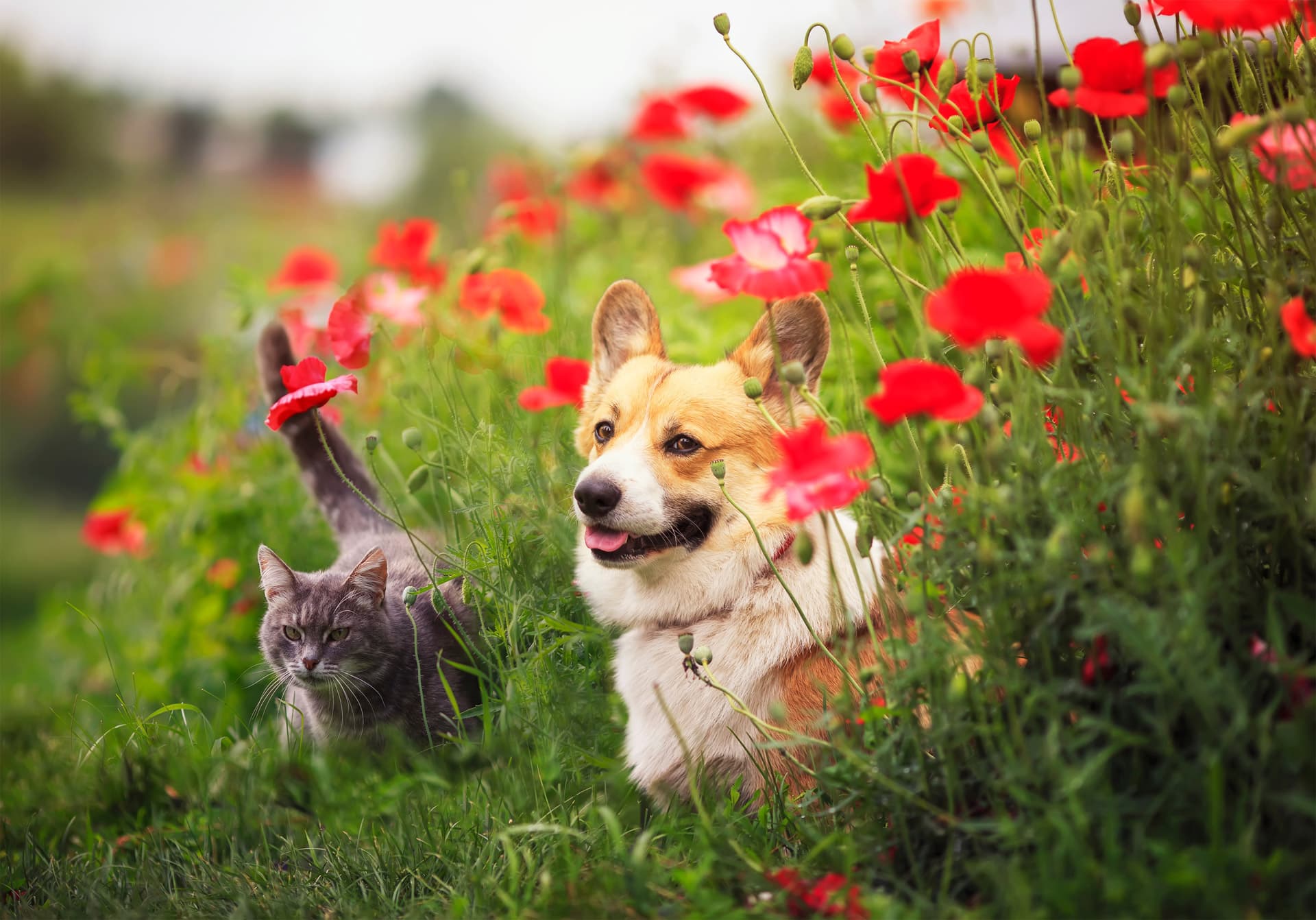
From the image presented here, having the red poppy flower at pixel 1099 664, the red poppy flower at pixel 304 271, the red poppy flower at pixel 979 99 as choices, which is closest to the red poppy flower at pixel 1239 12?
the red poppy flower at pixel 979 99

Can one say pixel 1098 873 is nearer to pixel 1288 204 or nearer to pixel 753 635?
pixel 753 635

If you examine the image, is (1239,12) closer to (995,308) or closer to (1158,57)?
(1158,57)

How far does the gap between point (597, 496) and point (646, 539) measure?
0.75ft

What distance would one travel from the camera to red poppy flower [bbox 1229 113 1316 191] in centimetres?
169

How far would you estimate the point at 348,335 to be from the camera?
2.61 m

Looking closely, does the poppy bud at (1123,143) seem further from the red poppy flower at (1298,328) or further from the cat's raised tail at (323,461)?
the cat's raised tail at (323,461)

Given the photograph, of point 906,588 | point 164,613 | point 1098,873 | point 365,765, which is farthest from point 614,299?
point 164,613

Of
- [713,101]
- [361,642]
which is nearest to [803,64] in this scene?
[361,642]

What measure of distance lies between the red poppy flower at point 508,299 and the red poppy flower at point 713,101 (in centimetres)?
155

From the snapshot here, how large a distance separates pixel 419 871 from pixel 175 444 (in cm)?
286

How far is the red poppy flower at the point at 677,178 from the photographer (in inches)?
186

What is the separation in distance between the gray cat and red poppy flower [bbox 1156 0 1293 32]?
80.2 inches

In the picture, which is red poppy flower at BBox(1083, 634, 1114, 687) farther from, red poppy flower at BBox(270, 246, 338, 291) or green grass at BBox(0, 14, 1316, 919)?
red poppy flower at BBox(270, 246, 338, 291)

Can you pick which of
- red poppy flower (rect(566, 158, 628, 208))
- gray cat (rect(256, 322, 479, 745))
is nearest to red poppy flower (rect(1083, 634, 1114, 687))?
gray cat (rect(256, 322, 479, 745))
